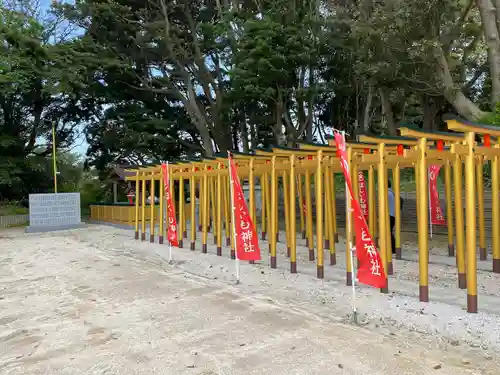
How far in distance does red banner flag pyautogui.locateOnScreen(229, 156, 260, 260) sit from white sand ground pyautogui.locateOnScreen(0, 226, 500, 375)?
1.52ft

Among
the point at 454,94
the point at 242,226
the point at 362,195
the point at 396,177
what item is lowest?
the point at 242,226

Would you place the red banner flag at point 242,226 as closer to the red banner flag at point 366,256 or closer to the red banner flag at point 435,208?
the red banner flag at point 366,256

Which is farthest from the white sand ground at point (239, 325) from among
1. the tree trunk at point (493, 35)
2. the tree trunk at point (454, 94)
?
the tree trunk at point (493, 35)

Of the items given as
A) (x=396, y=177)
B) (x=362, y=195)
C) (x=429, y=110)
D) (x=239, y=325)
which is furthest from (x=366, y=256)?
(x=429, y=110)

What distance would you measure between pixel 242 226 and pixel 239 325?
9.17 feet

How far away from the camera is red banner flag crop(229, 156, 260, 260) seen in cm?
737

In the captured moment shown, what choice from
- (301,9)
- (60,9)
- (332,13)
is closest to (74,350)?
(301,9)

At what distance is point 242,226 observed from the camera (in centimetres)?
743

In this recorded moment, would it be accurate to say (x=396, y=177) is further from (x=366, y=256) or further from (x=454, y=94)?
(x=454, y=94)

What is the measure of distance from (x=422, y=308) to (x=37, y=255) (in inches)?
386

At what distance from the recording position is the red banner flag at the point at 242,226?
7.37 meters

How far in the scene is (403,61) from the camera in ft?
41.5

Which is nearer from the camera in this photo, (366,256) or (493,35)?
(366,256)

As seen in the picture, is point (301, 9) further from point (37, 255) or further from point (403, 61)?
point (37, 255)
